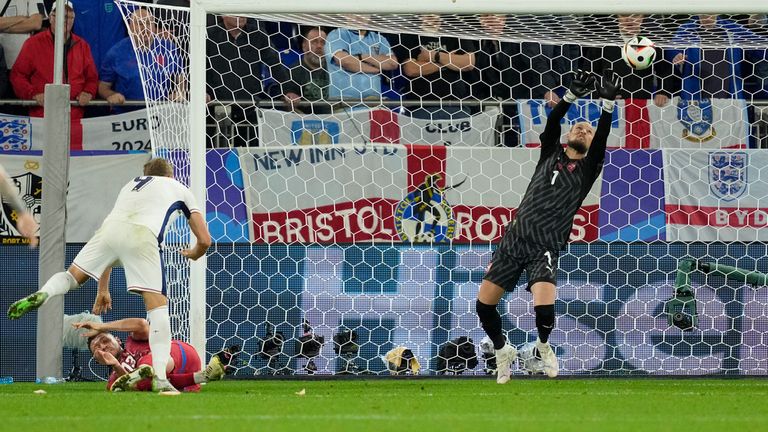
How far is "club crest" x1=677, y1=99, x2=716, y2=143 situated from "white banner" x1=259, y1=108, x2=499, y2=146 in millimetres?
1599

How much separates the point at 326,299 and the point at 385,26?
2234mm

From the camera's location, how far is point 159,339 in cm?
827

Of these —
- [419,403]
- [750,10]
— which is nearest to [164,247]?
[419,403]

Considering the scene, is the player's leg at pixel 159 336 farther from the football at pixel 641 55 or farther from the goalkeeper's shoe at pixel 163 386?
the football at pixel 641 55

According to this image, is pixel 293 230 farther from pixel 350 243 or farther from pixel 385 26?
pixel 385 26

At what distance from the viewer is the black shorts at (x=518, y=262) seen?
→ 29.7 feet

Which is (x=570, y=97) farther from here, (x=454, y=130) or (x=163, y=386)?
(x=163, y=386)

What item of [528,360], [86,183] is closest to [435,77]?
[528,360]

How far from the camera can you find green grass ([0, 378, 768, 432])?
624 centimetres

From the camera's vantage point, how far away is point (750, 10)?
948 centimetres

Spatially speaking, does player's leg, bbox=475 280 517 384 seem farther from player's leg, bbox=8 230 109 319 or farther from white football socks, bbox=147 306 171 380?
player's leg, bbox=8 230 109 319

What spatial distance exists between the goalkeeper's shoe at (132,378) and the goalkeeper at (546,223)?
2.35 metres

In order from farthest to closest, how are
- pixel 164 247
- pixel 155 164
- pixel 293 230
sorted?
pixel 293 230
pixel 164 247
pixel 155 164

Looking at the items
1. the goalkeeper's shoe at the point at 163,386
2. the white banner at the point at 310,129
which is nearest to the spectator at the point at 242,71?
the white banner at the point at 310,129
